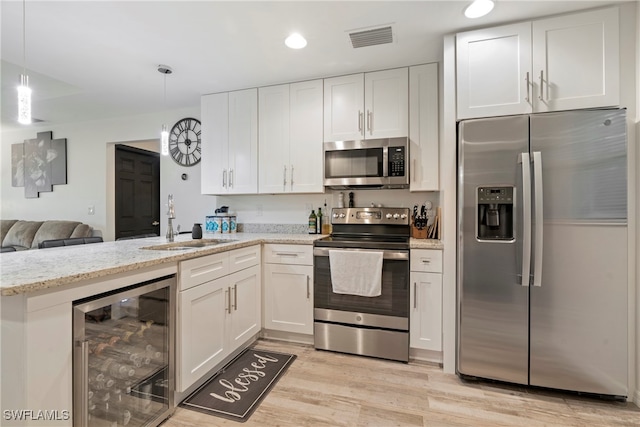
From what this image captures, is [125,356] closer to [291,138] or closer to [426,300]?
[426,300]

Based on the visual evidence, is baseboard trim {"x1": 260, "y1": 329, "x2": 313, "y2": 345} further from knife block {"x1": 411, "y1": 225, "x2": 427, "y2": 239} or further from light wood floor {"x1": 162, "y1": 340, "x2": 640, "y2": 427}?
knife block {"x1": 411, "y1": 225, "x2": 427, "y2": 239}

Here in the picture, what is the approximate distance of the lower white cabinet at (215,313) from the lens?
1736 mm

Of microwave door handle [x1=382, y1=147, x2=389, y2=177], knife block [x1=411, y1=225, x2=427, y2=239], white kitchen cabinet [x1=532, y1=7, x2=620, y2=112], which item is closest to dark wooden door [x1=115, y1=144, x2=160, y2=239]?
microwave door handle [x1=382, y1=147, x2=389, y2=177]

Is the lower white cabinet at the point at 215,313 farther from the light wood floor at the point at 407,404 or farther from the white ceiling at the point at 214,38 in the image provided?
the white ceiling at the point at 214,38

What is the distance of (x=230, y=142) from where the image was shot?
3133 mm

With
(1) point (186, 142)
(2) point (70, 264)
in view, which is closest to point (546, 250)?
(2) point (70, 264)

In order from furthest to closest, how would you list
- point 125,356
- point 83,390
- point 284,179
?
point 284,179 → point 125,356 → point 83,390

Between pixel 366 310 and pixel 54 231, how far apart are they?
4.35m

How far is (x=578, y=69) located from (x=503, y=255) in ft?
4.16

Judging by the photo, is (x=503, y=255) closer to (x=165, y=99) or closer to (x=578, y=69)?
(x=578, y=69)

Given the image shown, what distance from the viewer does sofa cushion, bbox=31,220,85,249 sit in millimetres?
3945

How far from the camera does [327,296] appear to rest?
8.04 ft

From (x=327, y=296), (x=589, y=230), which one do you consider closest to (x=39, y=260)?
(x=327, y=296)

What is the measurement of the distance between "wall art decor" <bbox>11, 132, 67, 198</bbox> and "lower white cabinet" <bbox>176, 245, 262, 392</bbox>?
3913mm
